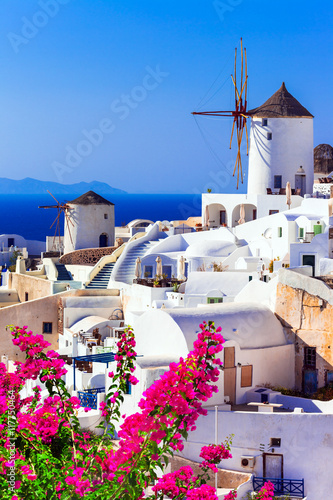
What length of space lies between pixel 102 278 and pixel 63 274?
267 centimetres

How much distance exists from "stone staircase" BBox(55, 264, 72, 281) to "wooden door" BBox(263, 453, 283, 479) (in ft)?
59.1

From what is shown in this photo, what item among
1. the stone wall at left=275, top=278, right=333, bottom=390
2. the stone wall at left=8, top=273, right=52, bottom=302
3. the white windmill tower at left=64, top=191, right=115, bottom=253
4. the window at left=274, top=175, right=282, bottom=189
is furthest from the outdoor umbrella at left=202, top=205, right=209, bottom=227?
the stone wall at left=275, top=278, right=333, bottom=390

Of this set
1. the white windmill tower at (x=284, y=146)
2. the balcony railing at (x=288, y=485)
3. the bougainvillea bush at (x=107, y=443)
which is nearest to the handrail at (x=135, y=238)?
the white windmill tower at (x=284, y=146)

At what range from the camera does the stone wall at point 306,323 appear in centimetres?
2017

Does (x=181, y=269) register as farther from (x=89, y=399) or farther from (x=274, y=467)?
(x=274, y=467)

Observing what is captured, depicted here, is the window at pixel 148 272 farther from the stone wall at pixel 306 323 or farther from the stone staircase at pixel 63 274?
the stone wall at pixel 306 323

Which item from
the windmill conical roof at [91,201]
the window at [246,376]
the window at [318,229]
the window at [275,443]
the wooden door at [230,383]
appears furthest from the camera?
the windmill conical roof at [91,201]

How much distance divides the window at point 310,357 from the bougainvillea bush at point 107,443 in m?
10.1

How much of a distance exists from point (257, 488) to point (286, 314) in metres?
4.79

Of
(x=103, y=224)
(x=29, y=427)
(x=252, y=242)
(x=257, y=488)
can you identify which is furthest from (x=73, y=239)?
(x=29, y=427)

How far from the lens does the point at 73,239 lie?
37.5m

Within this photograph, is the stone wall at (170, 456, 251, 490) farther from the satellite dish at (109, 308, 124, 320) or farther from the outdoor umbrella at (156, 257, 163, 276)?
the outdoor umbrella at (156, 257, 163, 276)

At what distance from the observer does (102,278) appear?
107ft

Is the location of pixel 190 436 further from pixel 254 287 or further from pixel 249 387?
pixel 254 287
